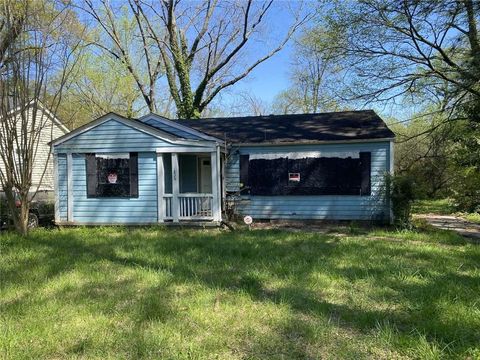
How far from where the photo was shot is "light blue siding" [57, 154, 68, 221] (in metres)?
12.1

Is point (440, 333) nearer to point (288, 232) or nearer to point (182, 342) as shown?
point (182, 342)

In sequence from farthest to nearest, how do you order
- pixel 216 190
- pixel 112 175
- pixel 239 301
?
pixel 112 175 < pixel 216 190 < pixel 239 301

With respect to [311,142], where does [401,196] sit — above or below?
below

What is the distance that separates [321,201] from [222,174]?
313 cm

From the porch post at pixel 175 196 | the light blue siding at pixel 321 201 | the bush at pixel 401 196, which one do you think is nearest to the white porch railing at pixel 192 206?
the porch post at pixel 175 196

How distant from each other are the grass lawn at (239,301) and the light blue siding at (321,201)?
3657mm

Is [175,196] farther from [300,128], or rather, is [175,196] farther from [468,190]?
[468,190]

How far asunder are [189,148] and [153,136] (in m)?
1.11

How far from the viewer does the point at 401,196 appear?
10.5 metres

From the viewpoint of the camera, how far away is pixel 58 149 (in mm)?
12094

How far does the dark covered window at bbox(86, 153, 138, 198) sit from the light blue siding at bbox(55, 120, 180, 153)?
0.23 metres

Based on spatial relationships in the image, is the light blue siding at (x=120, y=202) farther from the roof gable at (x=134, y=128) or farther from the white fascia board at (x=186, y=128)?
the white fascia board at (x=186, y=128)

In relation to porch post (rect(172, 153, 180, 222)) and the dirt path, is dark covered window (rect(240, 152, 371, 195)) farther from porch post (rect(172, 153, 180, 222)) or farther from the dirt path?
the dirt path

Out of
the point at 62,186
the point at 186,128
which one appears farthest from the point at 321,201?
the point at 62,186
